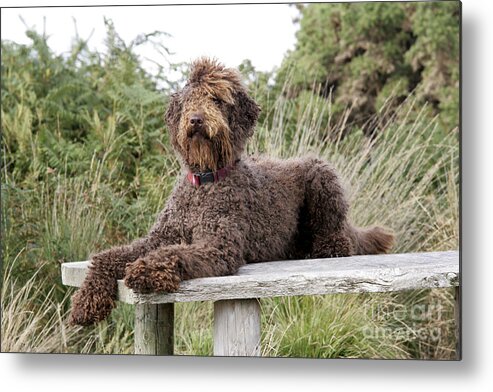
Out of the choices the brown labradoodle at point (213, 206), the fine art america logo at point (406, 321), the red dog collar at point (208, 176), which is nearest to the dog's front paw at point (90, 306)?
the brown labradoodle at point (213, 206)

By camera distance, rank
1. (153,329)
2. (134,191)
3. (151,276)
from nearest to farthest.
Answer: (151,276) < (153,329) < (134,191)

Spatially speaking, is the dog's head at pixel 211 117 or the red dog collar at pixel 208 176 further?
the red dog collar at pixel 208 176

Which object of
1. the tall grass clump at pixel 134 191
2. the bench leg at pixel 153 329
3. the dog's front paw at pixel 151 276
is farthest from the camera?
the tall grass clump at pixel 134 191

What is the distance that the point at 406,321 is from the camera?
4.56m

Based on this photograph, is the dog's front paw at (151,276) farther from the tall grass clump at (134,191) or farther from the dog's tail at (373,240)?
the dog's tail at (373,240)

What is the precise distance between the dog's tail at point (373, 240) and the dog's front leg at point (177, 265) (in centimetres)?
89

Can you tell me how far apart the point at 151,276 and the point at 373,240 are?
138cm

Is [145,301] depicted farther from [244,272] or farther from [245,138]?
[245,138]

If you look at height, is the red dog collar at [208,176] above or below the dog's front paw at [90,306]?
above

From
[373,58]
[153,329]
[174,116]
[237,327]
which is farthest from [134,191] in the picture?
[373,58]

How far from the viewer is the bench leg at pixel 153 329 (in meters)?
3.81

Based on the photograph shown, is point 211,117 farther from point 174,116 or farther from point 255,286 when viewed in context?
point 255,286

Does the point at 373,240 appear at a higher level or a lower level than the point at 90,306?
higher

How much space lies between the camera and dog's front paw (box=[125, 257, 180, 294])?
321 centimetres
